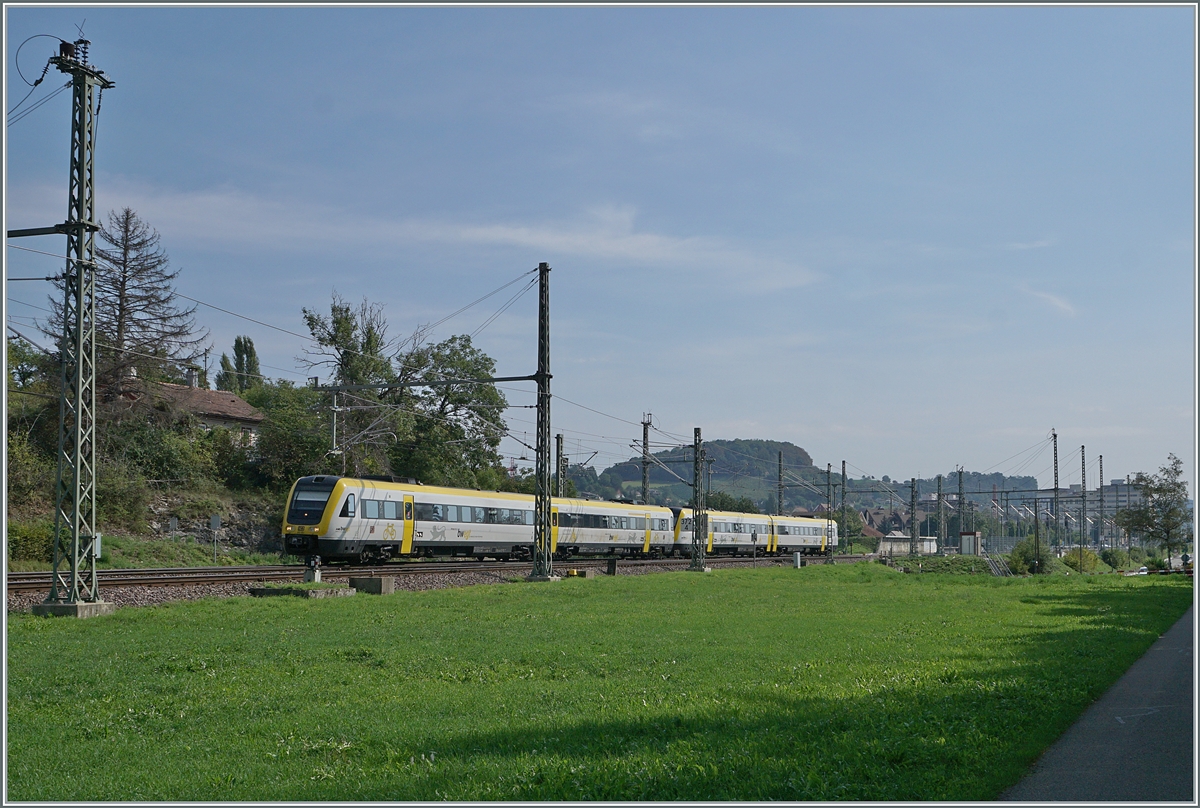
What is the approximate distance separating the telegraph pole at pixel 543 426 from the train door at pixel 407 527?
6531 mm

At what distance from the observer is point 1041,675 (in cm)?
1291

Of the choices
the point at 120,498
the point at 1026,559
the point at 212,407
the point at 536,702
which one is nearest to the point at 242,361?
the point at 212,407

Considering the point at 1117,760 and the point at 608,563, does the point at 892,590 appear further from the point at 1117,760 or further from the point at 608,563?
the point at 1117,760

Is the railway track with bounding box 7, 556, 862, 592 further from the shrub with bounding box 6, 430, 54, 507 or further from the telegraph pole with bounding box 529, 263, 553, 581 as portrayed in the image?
the shrub with bounding box 6, 430, 54, 507

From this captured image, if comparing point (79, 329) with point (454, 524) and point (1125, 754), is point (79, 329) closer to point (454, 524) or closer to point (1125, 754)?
point (1125, 754)

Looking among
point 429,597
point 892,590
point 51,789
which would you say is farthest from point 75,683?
point 892,590

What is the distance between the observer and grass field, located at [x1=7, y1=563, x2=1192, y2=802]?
25.0 ft

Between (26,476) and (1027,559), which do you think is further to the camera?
(1027,559)

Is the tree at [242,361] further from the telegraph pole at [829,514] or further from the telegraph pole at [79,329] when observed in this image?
the telegraph pole at [79,329]

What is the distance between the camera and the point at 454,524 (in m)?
40.2

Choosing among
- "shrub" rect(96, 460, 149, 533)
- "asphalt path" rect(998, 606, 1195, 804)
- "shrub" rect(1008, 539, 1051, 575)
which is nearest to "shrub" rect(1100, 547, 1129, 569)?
"shrub" rect(1008, 539, 1051, 575)

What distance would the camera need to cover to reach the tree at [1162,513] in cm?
6188

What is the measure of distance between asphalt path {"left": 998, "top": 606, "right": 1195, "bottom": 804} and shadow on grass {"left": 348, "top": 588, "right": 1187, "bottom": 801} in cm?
21

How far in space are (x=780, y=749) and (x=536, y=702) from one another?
131 inches
